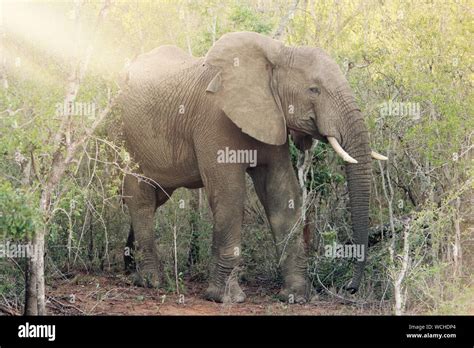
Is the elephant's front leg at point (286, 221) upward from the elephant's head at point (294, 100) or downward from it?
downward

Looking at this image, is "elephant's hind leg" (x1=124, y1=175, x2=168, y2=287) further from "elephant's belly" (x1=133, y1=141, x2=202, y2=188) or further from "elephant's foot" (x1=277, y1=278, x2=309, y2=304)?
"elephant's foot" (x1=277, y1=278, x2=309, y2=304)

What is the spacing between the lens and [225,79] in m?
11.6

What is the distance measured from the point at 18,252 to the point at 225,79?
3252 mm

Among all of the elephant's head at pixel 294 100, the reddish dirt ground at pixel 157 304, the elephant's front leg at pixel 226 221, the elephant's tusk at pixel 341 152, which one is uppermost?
the elephant's head at pixel 294 100

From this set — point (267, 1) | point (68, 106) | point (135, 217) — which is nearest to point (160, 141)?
point (135, 217)

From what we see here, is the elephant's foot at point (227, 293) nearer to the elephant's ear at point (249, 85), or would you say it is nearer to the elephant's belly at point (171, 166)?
the elephant's belly at point (171, 166)

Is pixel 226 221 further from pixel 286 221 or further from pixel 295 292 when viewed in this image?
pixel 295 292

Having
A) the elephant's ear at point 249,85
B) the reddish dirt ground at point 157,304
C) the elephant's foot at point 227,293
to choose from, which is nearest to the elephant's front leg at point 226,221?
the elephant's foot at point 227,293

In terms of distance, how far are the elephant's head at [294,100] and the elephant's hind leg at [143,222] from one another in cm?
178

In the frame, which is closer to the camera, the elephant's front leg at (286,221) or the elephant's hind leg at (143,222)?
the elephant's front leg at (286,221)

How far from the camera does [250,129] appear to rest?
11.5 m

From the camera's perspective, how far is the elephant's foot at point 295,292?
1154 cm

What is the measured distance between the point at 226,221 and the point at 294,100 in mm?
1624

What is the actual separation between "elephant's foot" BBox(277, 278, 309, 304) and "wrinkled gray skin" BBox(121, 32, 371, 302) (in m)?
0.01
